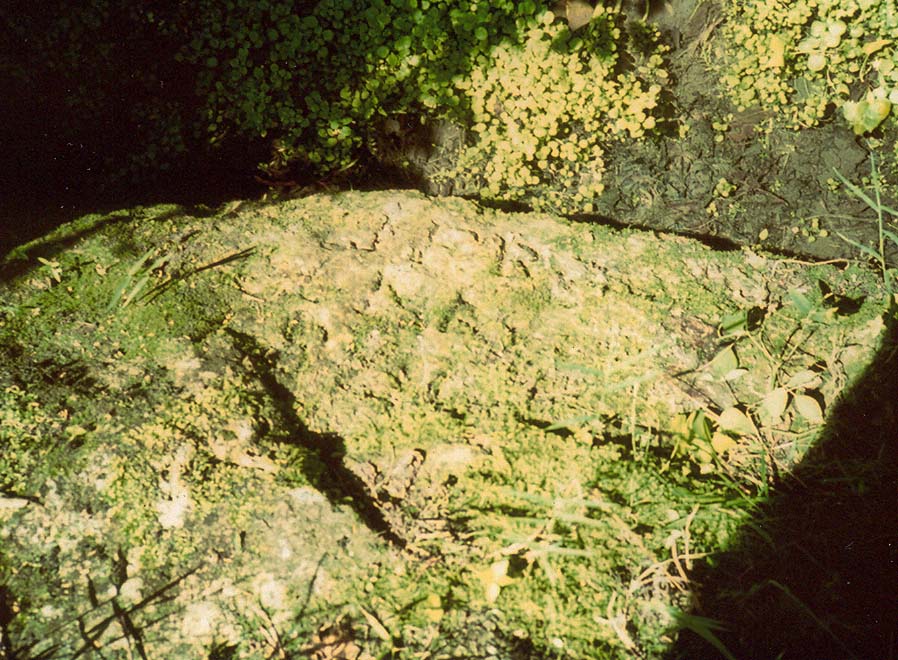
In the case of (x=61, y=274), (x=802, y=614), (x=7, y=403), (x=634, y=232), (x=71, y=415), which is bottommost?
(x=802, y=614)

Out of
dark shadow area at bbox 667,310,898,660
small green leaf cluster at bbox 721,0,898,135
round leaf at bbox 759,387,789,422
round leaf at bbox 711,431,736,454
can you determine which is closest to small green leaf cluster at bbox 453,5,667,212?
small green leaf cluster at bbox 721,0,898,135

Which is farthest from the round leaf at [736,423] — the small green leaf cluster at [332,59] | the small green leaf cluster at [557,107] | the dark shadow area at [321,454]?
the small green leaf cluster at [332,59]

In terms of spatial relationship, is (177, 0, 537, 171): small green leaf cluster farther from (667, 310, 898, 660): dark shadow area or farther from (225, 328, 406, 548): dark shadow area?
(667, 310, 898, 660): dark shadow area

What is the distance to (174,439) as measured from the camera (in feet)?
6.07

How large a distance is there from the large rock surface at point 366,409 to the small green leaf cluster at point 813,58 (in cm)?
173

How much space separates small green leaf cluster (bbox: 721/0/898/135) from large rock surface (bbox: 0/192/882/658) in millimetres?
1730

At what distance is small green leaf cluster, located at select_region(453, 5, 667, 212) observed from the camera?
142 inches

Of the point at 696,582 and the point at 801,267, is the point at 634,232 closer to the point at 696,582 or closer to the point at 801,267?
the point at 801,267

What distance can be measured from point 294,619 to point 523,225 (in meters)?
1.97

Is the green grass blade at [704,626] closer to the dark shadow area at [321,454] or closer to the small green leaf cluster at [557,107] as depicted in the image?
the dark shadow area at [321,454]

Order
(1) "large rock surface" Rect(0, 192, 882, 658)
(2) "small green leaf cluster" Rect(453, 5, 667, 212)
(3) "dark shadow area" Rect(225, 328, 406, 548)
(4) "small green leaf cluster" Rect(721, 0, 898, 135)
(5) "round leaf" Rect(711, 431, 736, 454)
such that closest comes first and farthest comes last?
(1) "large rock surface" Rect(0, 192, 882, 658), (3) "dark shadow area" Rect(225, 328, 406, 548), (5) "round leaf" Rect(711, 431, 736, 454), (4) "small green leaf cluster" Rect(721, 0, 898, 135), (2) "small green leaf cluster" Rect(453, 5, 667, 212)

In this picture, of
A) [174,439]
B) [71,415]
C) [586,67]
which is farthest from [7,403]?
[586,67]

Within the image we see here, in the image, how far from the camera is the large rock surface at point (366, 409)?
155cm

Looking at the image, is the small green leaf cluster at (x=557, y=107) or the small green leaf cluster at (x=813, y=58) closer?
the small green leaf cluster at (x=813, y=58)
